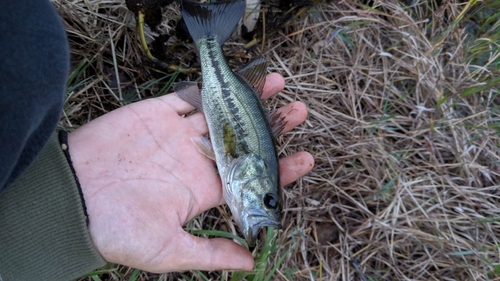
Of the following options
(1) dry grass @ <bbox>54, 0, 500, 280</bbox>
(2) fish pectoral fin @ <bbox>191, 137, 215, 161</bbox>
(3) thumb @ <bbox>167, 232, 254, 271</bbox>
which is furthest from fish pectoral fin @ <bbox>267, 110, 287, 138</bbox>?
(3) thumb @ <bbox>167, 232, 254, 271</bbox>

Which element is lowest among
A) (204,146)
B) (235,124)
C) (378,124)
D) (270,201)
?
(378,124)

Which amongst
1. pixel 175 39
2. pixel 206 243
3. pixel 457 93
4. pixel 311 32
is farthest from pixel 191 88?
pixel 457 93

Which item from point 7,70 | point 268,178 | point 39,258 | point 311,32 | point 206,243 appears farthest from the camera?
point 311,32

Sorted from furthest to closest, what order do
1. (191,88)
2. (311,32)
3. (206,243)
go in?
1. (311,32)
2. (191,88)
3. (206,243)

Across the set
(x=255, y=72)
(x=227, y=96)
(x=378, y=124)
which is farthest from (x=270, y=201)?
(x=378, y=124)

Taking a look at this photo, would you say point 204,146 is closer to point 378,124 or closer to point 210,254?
point 210,254

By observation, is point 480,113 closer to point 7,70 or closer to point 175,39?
point 175,39
